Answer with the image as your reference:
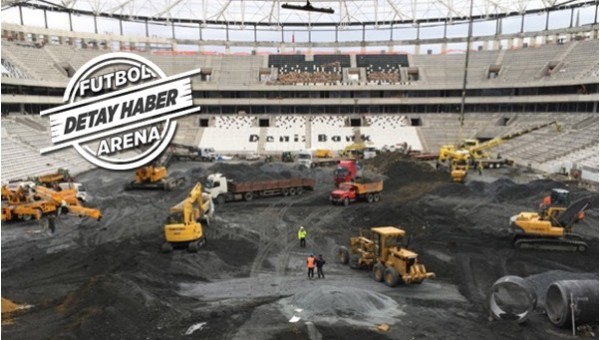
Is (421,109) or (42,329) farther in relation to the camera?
→ (421,109)

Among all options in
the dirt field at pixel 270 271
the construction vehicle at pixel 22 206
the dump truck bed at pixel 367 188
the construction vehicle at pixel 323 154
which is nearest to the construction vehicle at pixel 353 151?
the construction vehicle at pixel 323 154

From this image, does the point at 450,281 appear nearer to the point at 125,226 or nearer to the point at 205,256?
the point at 205,256

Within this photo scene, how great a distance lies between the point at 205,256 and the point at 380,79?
2162 inches

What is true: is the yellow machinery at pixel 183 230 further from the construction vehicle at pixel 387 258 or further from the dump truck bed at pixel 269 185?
the dump truck bed at pixel 269 185

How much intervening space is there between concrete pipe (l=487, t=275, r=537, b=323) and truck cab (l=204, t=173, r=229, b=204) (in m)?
19.1

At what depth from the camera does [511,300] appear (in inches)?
567

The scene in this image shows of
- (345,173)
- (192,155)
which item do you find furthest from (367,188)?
(192,155)

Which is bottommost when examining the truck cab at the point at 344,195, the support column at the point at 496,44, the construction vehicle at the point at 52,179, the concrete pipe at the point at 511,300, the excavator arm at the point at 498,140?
the concrete pipe at the point at 511,300

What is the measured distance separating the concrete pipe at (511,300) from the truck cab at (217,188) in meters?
19.1

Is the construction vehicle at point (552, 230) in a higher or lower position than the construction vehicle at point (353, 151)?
lower

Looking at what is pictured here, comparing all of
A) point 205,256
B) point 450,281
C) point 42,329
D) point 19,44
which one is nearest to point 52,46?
point 19,44

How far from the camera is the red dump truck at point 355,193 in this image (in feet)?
92.9

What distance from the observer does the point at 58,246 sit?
773 inches

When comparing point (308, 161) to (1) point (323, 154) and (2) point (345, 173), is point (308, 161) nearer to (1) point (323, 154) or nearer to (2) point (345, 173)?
(1) point (323, 154)
